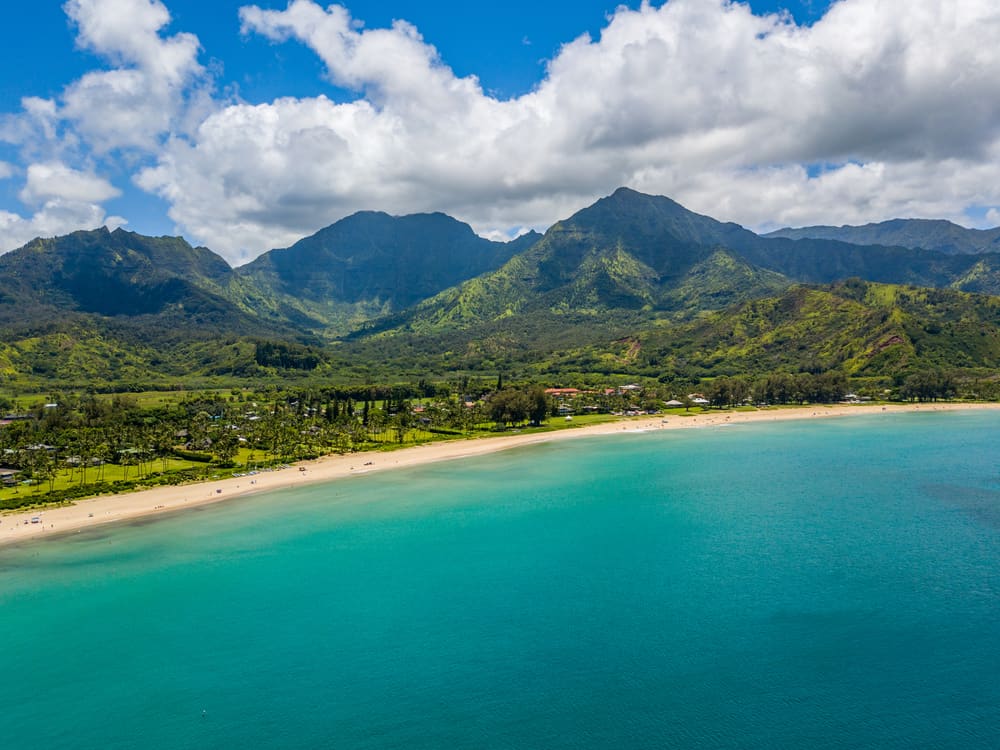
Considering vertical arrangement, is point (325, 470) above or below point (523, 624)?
above

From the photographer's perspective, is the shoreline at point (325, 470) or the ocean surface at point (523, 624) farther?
the shoreline at point (325, 470)

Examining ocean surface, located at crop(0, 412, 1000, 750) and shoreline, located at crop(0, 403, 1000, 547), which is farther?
shoreline, located at crop(0, 403, 1000, 547)

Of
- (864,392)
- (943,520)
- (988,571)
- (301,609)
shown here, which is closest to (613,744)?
(301,609)

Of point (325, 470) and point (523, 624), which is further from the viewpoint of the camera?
point (325, 470)
